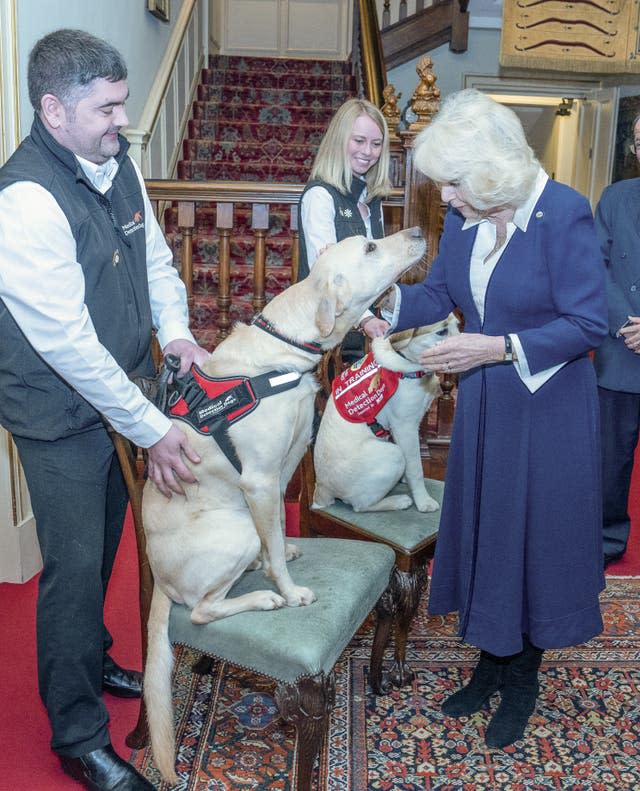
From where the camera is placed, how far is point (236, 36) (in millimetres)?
9578

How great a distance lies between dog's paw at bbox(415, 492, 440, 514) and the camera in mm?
2662

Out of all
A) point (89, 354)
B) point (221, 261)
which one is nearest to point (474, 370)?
point (89, 354)

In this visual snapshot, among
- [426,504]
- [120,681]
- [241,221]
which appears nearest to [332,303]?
[426,504]

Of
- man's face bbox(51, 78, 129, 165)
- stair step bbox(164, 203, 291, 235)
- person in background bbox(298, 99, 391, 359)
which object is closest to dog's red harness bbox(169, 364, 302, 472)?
man's face bbox(51, 78, 129, 165)

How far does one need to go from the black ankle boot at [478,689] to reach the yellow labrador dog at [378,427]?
1.70 ft

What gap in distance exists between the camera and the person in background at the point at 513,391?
189 cm

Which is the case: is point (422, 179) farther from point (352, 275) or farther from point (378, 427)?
point (352, 275)

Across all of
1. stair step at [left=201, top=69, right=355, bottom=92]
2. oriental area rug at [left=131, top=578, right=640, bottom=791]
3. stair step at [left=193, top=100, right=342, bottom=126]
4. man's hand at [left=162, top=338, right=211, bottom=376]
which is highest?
stair step at [left=201, top=69, right=355, bottom=92]

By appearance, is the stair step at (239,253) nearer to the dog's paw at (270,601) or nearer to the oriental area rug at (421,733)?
the oriental area rug at (421,733)

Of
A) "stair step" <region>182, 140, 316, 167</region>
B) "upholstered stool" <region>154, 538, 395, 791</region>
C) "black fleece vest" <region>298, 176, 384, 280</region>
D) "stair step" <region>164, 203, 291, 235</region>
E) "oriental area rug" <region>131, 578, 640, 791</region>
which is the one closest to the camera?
"upholstered stool" <region>154, 538, 395, 791</region>

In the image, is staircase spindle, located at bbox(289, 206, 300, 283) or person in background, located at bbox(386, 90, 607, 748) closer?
person in background, located at bbox(386, 90, 607, 748)

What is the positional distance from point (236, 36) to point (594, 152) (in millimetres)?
4487

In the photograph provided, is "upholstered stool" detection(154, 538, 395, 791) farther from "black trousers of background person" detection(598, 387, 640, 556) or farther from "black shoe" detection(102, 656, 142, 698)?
"black trousers of background person" detection(598, 387, 640, 556)

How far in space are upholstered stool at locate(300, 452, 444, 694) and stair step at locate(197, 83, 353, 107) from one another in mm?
6397
